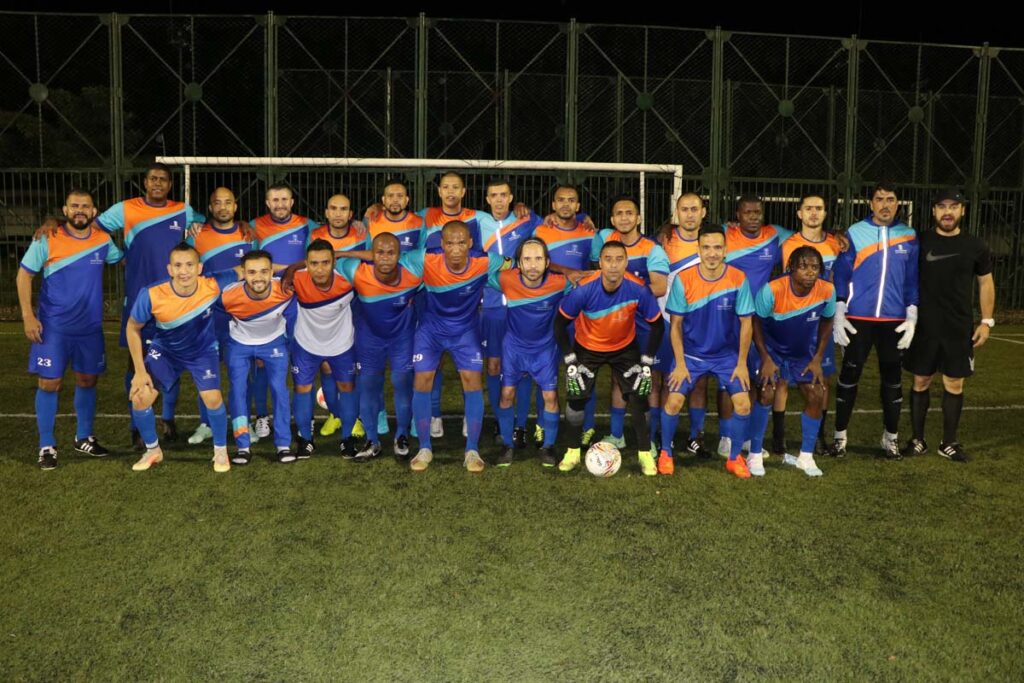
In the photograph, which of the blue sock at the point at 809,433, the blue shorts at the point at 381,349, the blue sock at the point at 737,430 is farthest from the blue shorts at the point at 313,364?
the blue sock at the point at 809,433

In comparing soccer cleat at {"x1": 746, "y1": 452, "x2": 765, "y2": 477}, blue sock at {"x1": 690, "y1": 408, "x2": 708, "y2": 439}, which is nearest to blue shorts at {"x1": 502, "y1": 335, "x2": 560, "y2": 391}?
blue sock at {"x1": 690, "y1": 408, "x2": 708, "y2": 439}

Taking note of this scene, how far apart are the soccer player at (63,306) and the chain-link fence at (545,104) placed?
24.5 feet

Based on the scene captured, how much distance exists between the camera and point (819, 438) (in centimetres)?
605

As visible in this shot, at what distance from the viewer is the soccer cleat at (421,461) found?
5383mm

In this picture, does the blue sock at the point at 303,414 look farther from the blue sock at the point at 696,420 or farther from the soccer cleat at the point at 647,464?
the blue sock at the point at 696,420

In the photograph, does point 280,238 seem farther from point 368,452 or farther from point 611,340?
point 611,340

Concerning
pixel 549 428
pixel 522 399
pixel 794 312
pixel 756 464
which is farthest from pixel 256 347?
pixel 794 312

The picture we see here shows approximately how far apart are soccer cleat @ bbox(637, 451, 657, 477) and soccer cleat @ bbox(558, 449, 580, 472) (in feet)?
1.26

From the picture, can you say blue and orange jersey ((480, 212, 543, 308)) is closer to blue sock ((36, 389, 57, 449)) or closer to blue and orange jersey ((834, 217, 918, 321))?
blue and orange jersey ((834, 217, 918, 321))

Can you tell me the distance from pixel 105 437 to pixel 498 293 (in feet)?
9.50

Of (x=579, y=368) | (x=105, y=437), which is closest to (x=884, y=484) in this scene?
(x=579, y=368)

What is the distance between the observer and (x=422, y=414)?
559 centimetres

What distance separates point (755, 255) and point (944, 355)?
4.52ft

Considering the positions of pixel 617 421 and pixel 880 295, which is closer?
pixel 880 295
